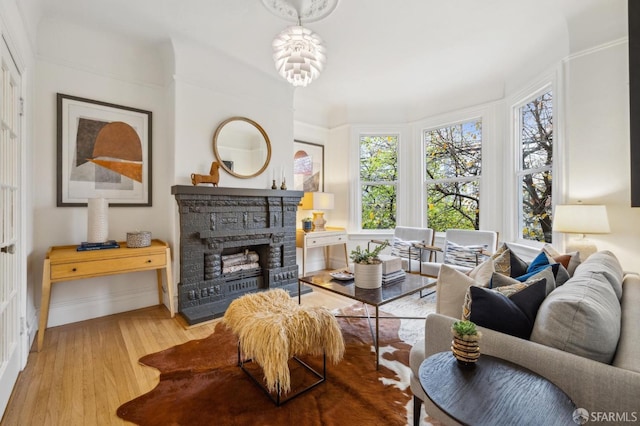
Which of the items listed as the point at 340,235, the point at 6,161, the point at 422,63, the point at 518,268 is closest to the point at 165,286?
the point at 6,161

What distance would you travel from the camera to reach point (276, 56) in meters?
2.24

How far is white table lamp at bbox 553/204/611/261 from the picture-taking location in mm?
2465

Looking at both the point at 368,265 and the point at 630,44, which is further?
the point at 368,265

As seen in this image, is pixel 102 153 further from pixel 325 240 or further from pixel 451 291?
pixel 451 291

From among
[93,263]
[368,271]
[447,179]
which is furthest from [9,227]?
[447,179]

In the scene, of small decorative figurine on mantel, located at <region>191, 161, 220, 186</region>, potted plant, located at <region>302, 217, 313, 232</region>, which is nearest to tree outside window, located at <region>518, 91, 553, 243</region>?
potted plant, located at <region>302, 217, 313, 232</region>

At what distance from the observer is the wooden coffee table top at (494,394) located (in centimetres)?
82

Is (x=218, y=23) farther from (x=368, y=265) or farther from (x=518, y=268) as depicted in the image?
(x=518, y=268)

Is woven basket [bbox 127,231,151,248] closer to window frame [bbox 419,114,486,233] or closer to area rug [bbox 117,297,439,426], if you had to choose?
area rug [bbox 117,297,439,426]

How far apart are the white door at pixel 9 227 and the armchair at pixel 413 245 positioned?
357cm

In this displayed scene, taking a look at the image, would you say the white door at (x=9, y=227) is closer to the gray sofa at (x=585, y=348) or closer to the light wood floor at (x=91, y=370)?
the light wood floor at (x=91, y=370)

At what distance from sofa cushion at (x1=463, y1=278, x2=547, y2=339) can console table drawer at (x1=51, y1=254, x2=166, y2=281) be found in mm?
2698

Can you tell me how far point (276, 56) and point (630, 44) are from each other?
2.63 metres

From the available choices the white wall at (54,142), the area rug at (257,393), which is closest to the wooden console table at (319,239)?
the white wall at (54,142)
